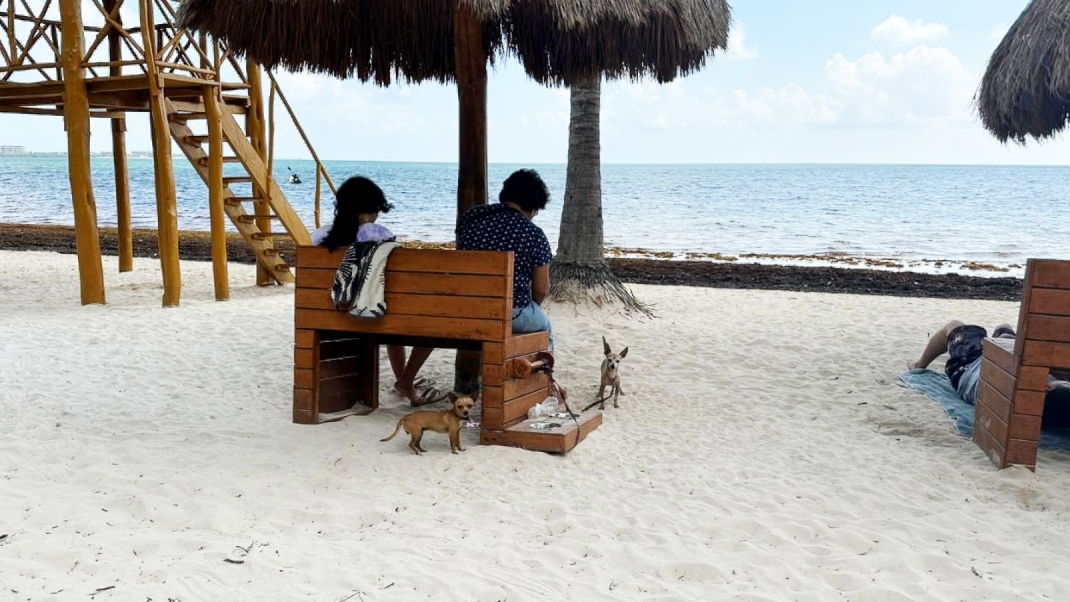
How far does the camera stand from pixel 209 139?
9.95 m

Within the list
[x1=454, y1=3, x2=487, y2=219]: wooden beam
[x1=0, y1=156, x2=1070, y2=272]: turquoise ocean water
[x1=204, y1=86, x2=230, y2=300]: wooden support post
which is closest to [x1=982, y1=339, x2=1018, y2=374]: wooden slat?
[x1=454, y1=3, x2=487, y2=219]: wooden beam

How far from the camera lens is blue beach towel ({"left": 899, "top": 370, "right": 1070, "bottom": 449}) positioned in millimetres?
5082

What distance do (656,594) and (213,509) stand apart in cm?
191

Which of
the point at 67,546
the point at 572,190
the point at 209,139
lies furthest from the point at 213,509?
the point at 209,139

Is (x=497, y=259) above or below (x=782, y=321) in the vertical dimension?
above

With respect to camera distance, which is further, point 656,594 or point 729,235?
point 729,235

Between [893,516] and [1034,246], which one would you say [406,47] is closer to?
[893,516]

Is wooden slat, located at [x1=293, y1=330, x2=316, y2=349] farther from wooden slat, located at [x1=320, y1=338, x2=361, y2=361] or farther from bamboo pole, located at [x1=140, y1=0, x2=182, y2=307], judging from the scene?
bamboo pole, located at [x1=140, y1=0, x2=182, y2=307]

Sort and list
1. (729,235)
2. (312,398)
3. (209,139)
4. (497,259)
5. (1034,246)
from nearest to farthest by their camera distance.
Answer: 1. (497,259)
2. (312,398)
3. (209,139)
4. (1034,246)
5. (729,235)

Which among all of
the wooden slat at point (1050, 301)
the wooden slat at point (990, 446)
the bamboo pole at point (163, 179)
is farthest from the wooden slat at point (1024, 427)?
the bamboo pole at point (163, 179)

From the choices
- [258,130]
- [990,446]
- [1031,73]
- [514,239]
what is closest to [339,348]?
[514,239]

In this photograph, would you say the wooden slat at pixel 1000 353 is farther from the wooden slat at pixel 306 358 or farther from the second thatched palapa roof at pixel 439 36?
the wooden slat at pixel 306 358

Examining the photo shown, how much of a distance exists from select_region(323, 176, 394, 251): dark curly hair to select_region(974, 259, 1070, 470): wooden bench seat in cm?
339

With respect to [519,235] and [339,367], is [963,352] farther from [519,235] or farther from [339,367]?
[339,367]
